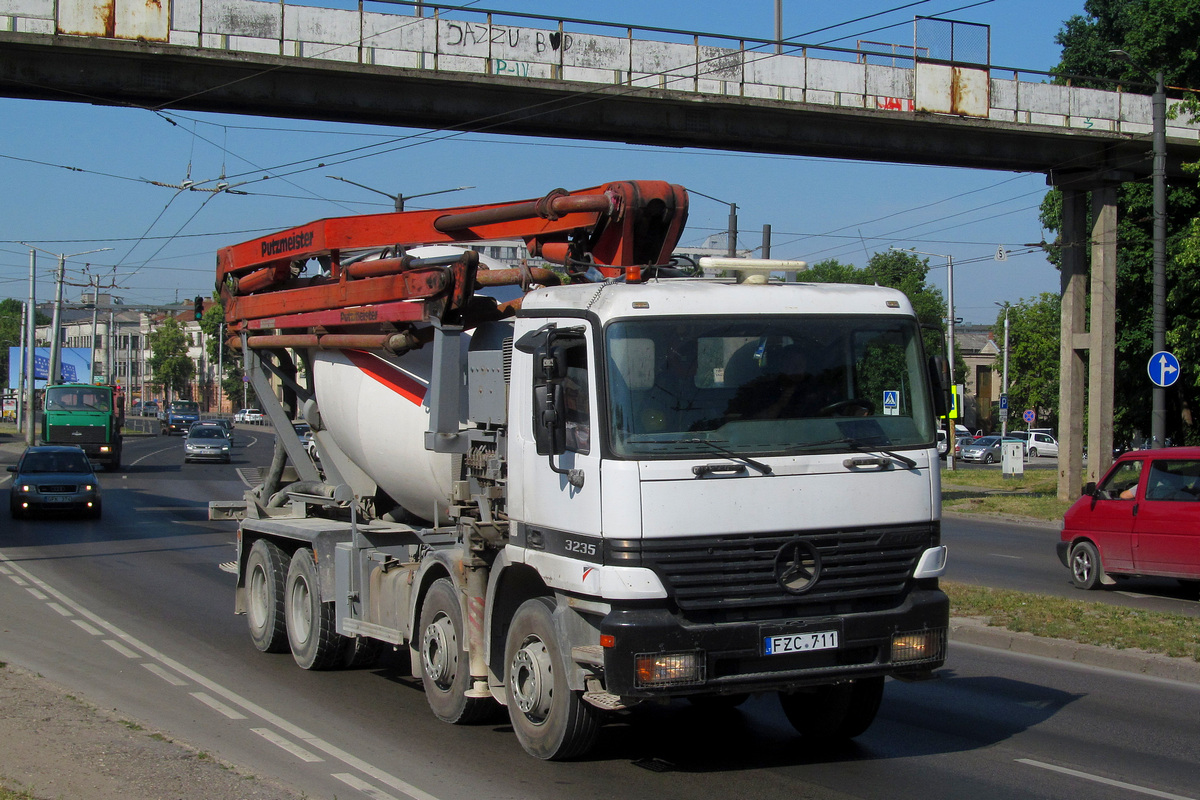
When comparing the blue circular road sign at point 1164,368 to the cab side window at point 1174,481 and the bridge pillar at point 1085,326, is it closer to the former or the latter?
the bridge pillar at point 1085,326

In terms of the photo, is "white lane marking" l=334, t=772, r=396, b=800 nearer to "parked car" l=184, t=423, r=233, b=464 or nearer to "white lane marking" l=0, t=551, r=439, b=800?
"white lane marking" l=0, t=551, r=439, b=800

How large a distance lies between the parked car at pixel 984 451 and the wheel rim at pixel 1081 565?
4745 cm

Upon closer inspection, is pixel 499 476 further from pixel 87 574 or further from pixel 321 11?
pixel 321 11

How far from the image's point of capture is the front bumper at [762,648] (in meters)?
6.31

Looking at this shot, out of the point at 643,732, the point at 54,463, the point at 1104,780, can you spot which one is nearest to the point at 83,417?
the point at 54,463

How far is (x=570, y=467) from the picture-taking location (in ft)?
22.1

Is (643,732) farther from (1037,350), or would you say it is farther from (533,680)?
(1037,350)

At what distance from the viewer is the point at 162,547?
69.0 ft

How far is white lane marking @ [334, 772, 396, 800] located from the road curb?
254 inches

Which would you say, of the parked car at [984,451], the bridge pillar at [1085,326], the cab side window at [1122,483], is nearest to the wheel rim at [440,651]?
the cab side window at [1122,483]

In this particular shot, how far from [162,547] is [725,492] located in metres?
16.8

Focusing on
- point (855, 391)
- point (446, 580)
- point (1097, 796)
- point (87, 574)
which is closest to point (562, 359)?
point (855, 391)

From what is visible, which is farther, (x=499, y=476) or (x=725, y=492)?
(x=499, y=476)

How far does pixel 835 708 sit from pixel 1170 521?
7841 millimetres
